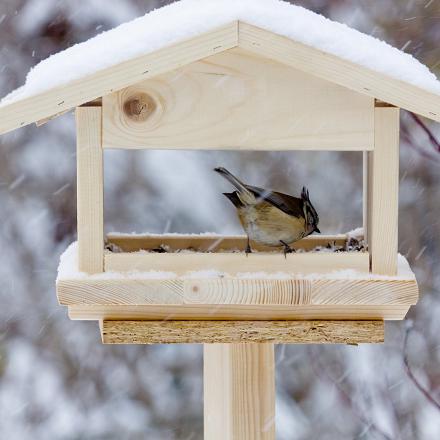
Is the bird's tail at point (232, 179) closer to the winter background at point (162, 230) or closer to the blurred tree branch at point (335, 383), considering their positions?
the winter background at point (162, 230)

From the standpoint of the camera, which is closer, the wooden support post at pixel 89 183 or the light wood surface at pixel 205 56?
the light wood surface at pixel 205 56

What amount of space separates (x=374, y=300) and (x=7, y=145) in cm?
254

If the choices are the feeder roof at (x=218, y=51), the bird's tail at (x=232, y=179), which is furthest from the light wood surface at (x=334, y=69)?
the bird's tail at (x=232, y=179)

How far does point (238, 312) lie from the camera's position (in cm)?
236

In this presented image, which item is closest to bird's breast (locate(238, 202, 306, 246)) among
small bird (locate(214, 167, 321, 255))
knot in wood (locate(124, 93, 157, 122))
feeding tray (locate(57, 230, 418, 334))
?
small bird (locate(214, 167, 321, 255))

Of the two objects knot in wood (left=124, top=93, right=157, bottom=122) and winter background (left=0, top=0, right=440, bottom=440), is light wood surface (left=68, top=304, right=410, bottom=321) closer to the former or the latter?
knot in wood (left=124, top=93, right=157, bottom=122)

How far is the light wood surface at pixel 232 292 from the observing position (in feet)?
7.55

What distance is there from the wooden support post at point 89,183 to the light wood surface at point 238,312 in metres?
0.14

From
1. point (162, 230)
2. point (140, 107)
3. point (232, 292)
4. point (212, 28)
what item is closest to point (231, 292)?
point (232, 292)

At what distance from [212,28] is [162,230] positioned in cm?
202

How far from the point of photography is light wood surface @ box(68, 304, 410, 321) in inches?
92.7

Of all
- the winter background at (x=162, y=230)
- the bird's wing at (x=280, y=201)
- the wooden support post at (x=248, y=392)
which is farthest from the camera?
the winter background at (x=162, y=230)

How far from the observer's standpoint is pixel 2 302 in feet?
14.9

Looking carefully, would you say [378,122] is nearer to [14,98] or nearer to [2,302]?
[14,98]
